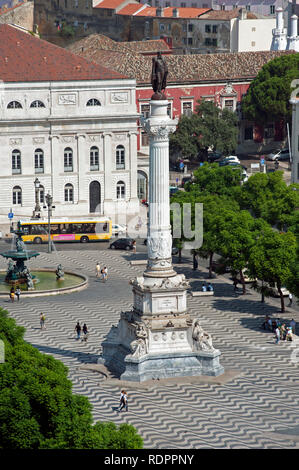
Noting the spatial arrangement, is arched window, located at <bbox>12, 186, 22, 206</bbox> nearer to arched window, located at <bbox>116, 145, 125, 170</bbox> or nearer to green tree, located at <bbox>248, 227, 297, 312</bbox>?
arched window, located at <bbox>116, 145, 125, 170</bbox>

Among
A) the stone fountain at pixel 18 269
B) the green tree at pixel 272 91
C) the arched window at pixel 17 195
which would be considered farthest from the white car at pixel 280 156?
the stone fountain at pixel 18 269

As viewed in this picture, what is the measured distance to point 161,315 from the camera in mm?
69312

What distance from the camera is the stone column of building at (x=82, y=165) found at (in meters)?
115

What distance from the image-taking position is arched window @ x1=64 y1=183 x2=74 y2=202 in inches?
4562

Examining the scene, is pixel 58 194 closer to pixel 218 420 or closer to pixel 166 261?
pixel 166 261

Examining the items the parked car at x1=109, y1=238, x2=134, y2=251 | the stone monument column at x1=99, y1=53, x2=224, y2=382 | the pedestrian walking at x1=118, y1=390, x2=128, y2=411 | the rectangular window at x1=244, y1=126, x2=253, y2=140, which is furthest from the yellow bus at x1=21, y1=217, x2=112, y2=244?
the pedestrian walking at x1=118, y1=390, x2=128, y2=411

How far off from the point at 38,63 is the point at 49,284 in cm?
2912

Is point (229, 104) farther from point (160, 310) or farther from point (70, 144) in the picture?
point (160, 310)

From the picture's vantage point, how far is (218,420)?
205 ft

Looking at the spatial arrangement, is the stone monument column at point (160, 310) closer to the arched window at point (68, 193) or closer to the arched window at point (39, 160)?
the arched window at point (39, 160)

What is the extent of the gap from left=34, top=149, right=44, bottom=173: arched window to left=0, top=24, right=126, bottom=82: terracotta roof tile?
6228 mm

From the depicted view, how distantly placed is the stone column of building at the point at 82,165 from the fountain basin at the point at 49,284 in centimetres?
2142

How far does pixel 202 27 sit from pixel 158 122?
99899 mm

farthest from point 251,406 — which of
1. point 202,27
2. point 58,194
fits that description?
point 202,27
